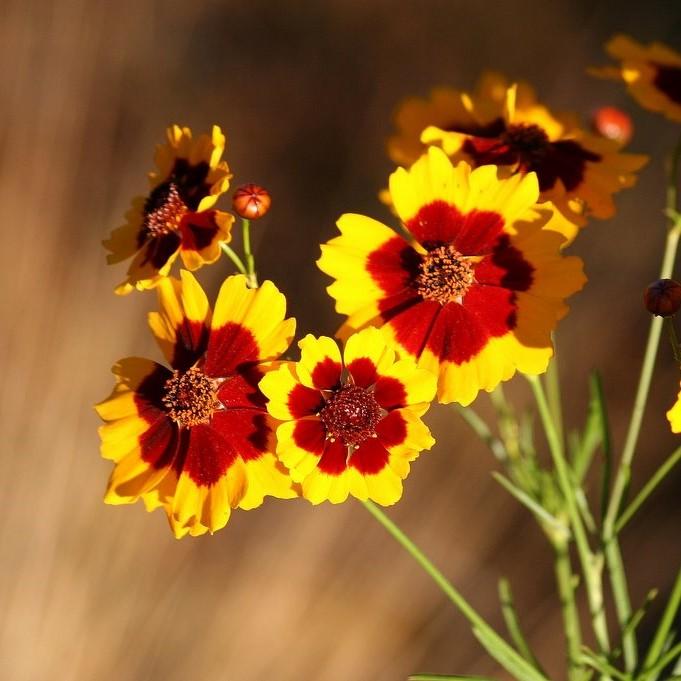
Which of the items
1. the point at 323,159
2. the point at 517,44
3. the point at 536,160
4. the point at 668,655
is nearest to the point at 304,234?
the point at 323,159

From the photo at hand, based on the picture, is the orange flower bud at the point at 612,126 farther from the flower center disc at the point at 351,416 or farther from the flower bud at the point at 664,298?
the flower center disc at the point at 351,416

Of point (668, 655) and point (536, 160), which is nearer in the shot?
point (668, 655)

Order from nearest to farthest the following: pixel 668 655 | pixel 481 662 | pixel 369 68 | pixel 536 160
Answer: pixel 668 655, pixel 536 160, pixel 481 662, pixel 369 68

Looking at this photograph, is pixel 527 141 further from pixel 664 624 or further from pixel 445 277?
pixel 664 624

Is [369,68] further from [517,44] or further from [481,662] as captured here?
[481,662]

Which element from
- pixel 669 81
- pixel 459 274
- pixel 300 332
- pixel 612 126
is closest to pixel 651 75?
pixel 669 81

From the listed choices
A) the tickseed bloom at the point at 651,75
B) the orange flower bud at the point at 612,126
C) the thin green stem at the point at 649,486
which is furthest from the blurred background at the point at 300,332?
the thin green stem at the point at 649,486
